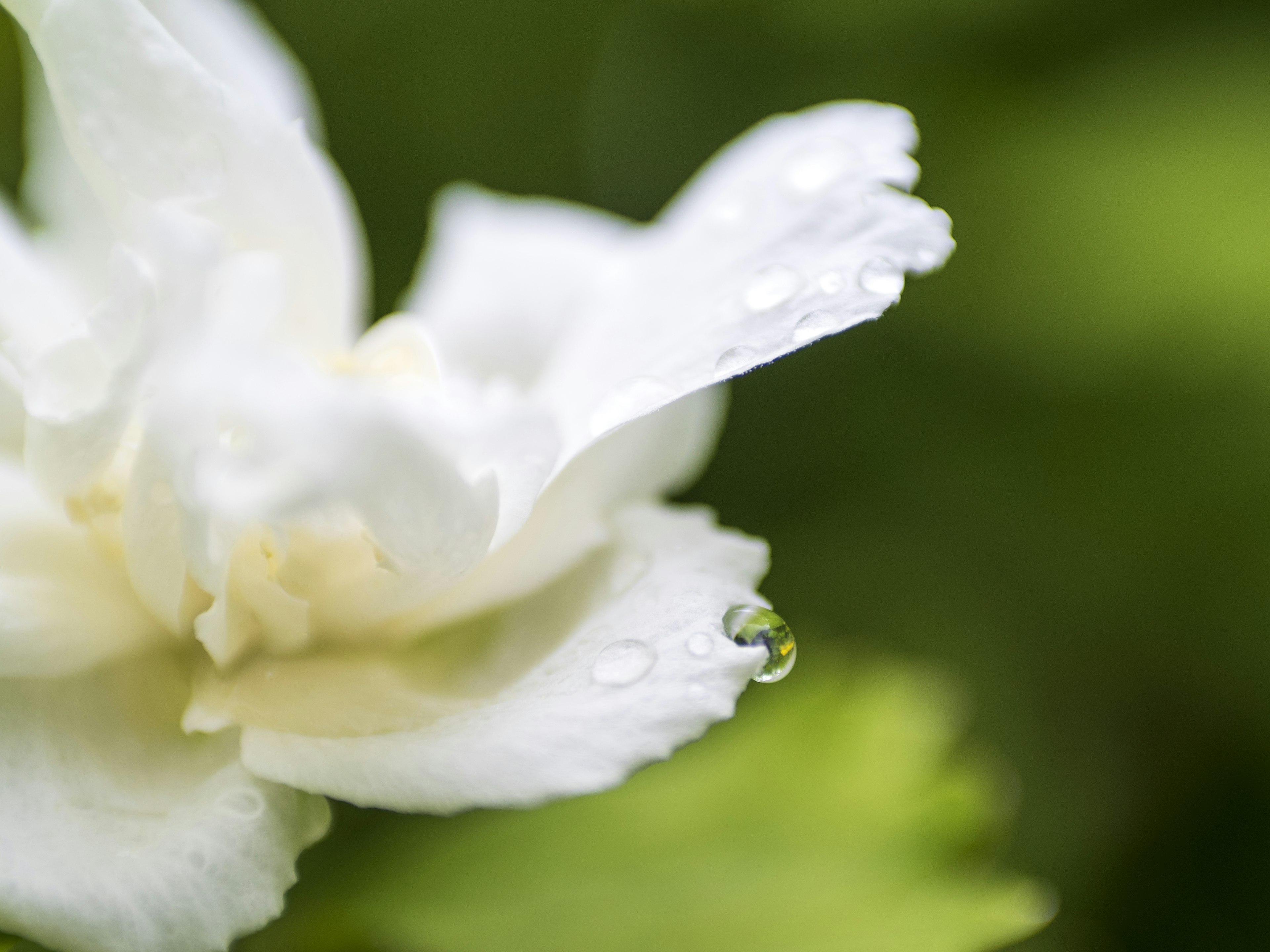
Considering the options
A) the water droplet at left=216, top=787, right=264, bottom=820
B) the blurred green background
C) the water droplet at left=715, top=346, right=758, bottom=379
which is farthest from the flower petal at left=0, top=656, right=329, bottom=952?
the blurred green background

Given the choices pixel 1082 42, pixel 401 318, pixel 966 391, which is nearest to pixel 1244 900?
pixel 966 391

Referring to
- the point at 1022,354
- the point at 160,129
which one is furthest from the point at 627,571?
the point at 1022,354

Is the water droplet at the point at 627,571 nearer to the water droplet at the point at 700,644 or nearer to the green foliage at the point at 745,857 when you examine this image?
the water droplet at the point at 700,644

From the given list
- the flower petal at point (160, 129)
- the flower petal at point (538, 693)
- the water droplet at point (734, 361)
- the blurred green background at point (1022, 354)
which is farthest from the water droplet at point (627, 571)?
the blurred green background at point (1022, 354)

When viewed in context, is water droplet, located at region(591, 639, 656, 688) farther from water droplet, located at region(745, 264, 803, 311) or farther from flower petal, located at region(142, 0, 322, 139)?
flower petal, located at region(142, 0, 322, 139)

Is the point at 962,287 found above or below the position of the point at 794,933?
above

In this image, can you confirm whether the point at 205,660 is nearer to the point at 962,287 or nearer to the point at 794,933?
the point at 794,933
